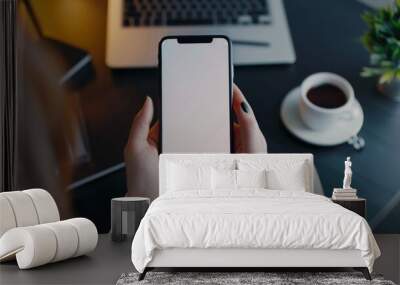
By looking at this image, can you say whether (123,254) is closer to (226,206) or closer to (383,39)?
(226,206)

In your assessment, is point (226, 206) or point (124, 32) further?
point (124, 32)

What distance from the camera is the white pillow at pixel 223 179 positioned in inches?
241

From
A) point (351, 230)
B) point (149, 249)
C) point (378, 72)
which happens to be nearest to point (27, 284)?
point (149, 249)

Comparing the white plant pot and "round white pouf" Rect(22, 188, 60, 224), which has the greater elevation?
the white plant pot

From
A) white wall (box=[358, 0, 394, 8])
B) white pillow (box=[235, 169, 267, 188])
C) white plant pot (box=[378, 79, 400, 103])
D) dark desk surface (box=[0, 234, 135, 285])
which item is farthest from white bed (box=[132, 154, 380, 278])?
white wall (box=[358, 0, 394, 8])

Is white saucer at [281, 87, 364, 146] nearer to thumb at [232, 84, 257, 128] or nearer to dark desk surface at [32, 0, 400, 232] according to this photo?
dark desk surface at [32, 0, 400, 232]

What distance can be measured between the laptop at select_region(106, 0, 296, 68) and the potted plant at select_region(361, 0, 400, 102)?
2.73ft

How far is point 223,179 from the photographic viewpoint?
20.2ft

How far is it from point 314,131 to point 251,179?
3.99 ft

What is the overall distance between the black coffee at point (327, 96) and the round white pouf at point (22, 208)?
3.15 meters

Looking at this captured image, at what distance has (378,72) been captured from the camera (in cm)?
704

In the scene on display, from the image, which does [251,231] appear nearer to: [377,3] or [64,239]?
[64,239]

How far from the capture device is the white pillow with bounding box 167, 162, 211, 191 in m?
6.25

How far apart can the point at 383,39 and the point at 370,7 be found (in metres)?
0.38
